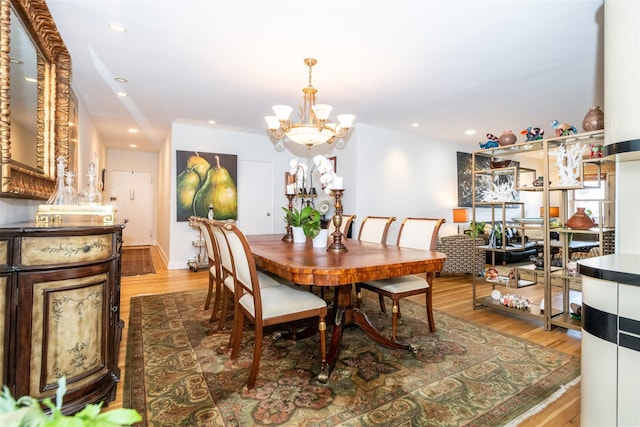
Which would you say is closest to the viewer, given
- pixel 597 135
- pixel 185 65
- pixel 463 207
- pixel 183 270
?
pixel 597 135

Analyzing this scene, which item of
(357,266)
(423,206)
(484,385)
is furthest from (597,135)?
(423,206)

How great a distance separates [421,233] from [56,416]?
2684 millimetres

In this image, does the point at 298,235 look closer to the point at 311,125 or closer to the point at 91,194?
the point at 311,125

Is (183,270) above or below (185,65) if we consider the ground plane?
below

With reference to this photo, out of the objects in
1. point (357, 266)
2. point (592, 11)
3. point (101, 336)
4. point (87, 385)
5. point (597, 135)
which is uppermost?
point (592, 11)

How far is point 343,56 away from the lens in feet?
9.28

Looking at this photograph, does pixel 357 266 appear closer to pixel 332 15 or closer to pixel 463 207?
pixel 332 15

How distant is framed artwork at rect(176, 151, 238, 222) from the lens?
5156 mm

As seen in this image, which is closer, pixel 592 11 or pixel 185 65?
pixel 592 11

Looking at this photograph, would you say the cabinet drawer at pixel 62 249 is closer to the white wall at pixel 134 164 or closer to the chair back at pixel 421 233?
the chair back at pixel 421 233

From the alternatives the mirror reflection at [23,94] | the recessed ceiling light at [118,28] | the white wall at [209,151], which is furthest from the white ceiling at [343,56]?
the white wall at [209,151]

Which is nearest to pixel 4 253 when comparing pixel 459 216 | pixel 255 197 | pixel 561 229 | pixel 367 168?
pixel 561 229

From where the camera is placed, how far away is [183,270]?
16.7 ft

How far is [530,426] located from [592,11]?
262 cm
